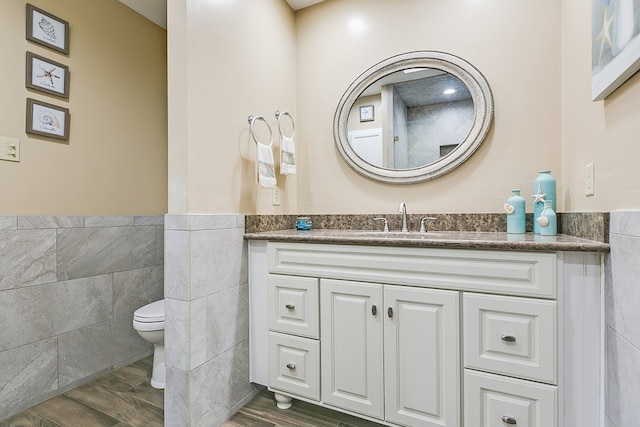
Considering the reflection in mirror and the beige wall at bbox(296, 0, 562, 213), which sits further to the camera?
the reflection in mirror

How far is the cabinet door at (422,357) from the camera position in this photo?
47.5 inches

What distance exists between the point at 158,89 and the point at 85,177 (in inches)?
37.3

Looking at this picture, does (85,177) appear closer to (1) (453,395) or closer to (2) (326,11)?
(2) (326,11)

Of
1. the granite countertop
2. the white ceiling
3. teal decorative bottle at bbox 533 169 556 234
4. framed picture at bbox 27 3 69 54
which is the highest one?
Result: the white ceiling

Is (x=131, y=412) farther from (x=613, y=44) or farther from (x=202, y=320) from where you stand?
(x=613, y=44)

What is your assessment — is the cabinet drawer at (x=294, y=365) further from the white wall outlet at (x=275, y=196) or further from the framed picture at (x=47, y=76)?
the framed picture at (x=47, y=76)

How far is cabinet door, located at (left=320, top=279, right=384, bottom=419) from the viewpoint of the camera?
1.35 metres

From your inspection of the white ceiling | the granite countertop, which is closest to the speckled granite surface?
the granite countertop

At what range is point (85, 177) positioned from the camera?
197cm

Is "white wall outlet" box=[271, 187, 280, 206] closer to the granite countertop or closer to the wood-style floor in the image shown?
the granite countertop

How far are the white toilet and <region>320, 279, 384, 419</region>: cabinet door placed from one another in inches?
38.0

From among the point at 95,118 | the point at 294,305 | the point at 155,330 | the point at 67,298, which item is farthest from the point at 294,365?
the point at 95,118

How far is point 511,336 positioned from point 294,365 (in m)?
0.96

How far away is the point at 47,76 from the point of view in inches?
69.6
